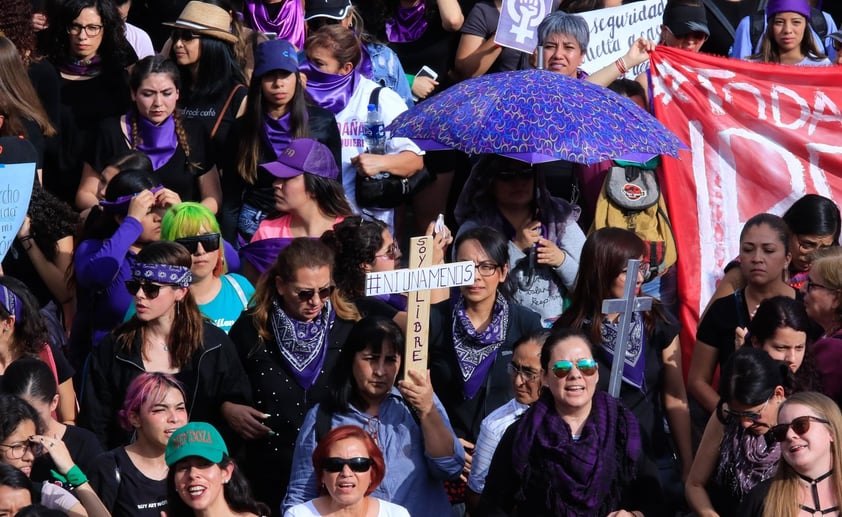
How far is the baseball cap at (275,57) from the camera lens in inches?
382

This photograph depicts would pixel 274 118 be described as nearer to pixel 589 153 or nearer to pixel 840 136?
pixel 589 153

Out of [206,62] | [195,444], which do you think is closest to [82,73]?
[206,62]

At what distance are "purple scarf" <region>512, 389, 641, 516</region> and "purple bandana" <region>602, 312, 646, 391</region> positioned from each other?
1035mm

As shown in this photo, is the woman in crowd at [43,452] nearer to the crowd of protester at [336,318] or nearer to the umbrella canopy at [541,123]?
the crowd of protester at [336,318]

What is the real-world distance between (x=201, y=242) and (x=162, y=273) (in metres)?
0.61

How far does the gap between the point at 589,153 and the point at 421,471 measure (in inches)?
76.7

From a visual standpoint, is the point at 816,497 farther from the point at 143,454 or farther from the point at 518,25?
the point at 518,25

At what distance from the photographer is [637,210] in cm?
959

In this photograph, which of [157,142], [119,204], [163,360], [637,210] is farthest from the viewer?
[157,142]

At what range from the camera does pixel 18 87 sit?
9.67 m

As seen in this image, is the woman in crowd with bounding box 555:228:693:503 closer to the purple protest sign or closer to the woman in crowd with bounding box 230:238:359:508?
the woman in crowd with bounding box 230:238:359:508

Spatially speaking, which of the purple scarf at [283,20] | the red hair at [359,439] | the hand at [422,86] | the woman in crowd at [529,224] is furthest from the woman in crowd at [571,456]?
the purple scarf at [283,20]

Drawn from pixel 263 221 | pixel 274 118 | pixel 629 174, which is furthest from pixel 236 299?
pixel 629 174

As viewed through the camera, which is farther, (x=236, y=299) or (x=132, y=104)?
(x=132, y=104)
